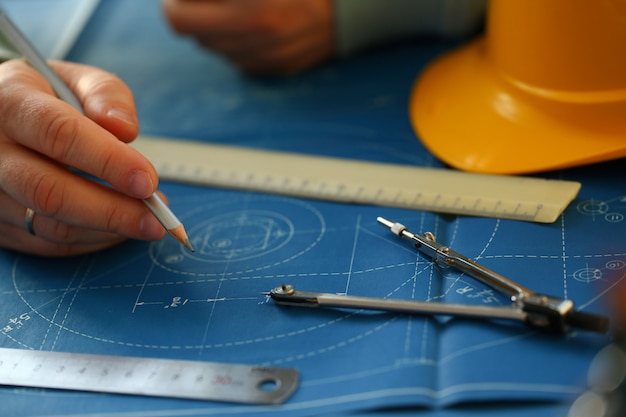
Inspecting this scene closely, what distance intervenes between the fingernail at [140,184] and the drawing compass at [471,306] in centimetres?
17

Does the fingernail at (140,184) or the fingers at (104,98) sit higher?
the fingers at (104,98)

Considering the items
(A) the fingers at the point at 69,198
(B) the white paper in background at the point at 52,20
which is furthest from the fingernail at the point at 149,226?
(B) the white paper in background at the point at 52,20

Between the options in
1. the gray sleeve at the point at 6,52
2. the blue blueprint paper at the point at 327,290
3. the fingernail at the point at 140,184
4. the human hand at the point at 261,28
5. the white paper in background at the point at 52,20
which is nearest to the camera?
the blue blueprint paper at the point at 327,290

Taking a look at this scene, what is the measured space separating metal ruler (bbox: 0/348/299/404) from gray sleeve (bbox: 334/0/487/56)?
66 centimetres

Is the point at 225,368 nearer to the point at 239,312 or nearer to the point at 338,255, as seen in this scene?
the point at 239,312

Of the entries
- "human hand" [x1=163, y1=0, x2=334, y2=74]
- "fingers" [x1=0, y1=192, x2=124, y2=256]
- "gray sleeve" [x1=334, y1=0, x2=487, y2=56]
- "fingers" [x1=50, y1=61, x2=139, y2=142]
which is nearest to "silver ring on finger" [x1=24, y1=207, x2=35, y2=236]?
"fingers" [x1=0, y1=192, x2=124, y2=256]

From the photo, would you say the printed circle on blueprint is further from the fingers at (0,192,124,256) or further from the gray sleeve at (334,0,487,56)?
the gray sleeve at (334,0,487,56)

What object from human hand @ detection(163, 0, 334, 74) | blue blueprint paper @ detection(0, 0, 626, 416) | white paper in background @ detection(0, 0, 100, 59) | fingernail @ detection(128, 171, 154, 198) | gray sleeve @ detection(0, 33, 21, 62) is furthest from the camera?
white paper in background @ detection(0, 0, 100, 59)

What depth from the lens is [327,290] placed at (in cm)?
73

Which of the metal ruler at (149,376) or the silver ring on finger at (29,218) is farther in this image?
the silver ring on finger at (29,218)

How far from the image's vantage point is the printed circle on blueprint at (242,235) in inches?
31.6

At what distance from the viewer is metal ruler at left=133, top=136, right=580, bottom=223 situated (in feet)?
2.63

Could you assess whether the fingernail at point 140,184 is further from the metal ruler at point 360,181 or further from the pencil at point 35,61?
the metal ruler at point 360,181

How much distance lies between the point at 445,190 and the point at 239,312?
293 millimetres
